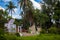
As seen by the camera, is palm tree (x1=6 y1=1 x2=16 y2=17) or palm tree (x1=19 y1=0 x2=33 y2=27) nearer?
palm tree (x1=19 y1=0 x2=33 y2=27)

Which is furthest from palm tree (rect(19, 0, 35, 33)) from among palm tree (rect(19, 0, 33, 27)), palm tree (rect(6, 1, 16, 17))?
palm tree (rect(6, 1, 16, 17))

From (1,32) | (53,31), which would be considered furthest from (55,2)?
(1,32)

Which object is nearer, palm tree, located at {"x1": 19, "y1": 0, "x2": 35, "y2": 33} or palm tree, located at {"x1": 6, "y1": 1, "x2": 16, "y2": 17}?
palm tree, located at {"x1": 19, "y1": 0, "x2": 35, "y2": 33}

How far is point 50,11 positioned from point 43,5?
237 centimetres

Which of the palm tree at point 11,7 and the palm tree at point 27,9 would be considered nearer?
the palm tree at point 27,9

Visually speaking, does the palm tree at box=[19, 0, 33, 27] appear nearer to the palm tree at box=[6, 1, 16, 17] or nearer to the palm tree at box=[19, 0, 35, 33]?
the palm tree at box=[19, 0, 35, 33]

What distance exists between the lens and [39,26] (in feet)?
174

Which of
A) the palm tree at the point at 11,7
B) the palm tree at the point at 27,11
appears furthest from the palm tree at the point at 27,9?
the palm tree at the point at 11,7

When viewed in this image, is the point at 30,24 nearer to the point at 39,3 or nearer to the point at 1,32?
the point at 39,3

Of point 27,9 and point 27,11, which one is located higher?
point 27,9

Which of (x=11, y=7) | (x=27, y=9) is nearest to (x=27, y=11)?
(x=27, y=9)

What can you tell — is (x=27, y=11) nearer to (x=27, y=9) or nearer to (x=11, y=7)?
(x=27, y=9)

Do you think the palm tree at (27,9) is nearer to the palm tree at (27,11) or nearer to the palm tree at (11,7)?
the palm tree at (27,11)

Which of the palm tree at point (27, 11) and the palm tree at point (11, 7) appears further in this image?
the palm tree at point (11, 7)
